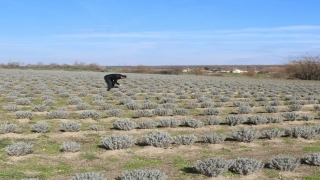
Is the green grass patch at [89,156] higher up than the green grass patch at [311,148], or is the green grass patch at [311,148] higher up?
the green grass patch at [89,156]

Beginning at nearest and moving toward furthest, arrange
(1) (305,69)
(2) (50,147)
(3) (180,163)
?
(3) (180,163), (2) (50,147), (1) (305,69)

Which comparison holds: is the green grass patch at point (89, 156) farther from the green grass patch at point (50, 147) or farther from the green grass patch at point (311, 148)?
the green grass patch at point (311, 148)

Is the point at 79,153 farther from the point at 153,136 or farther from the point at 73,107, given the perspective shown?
the point at 73,107

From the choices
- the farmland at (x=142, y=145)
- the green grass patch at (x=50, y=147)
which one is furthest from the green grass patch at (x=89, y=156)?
the green grass patch at (x=50, y=147)

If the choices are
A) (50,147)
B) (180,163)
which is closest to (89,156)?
(50,147)

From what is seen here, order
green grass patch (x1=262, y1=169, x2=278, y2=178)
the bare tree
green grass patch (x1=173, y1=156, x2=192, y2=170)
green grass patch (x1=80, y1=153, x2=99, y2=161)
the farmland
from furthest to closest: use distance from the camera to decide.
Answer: the bare tree
green grass patch (x1=80, y1=153, x2=99, y2=161)
green grass patch (x1=173, y1=156, x2=192, y2=170)
the farmland
green grass patch (x1=262, y1=169, x2=278, y2=178)

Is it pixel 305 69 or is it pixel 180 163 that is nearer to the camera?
pixel 180 163

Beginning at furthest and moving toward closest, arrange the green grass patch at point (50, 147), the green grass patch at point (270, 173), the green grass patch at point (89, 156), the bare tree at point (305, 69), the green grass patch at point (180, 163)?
1. the bare tree at point (305, 69)
2. the green grass patch at point (50, 147)
3. the green grass patch at point (89, 156)
4. the green grass patch at point (180, 163)
5. the green grass patch at point (270, 173)

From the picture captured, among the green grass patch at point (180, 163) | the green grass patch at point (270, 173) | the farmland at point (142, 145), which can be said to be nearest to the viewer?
the green grass patch at point (270, 173)

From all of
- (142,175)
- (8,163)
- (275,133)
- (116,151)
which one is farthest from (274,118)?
(8,163)

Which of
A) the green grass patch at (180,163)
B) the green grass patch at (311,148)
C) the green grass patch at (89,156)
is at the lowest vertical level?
the green grass patch at (311,148)

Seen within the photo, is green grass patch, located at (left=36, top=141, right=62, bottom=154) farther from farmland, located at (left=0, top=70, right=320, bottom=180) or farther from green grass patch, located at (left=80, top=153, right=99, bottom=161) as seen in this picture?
green grass patch, located at (left=80, top=153, right=99, bottom=161)

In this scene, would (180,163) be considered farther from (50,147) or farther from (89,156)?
(50,147)

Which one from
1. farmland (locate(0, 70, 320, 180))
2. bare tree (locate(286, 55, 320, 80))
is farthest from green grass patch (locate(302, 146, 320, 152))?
bare tree (locate(286, 55, 320, 80))
